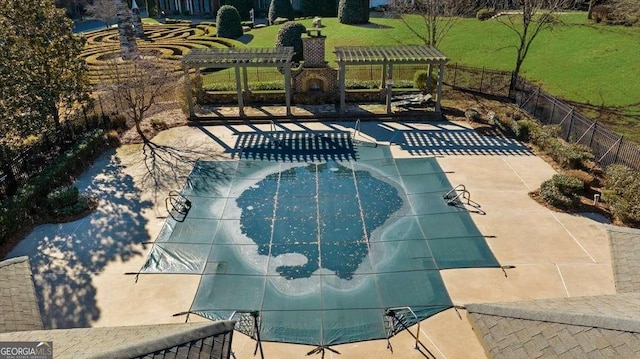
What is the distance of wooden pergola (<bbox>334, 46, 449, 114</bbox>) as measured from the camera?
24.3 meters

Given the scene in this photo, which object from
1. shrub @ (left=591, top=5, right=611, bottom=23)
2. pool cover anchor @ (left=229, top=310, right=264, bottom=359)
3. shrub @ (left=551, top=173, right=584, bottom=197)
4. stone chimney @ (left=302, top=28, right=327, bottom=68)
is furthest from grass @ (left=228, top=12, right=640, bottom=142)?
pool cover anchor @ (left=229, top=310, right=264, bottom=359)

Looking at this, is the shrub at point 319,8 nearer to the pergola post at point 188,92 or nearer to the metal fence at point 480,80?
the metal fence at point 480,80

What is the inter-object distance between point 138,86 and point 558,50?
30208mm

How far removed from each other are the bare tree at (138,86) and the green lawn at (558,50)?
42.1ft

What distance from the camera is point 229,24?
44719 millimetres

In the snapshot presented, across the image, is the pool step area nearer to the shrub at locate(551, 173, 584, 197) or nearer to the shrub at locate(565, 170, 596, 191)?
the shrub at locate(551, 173, 584, 197)

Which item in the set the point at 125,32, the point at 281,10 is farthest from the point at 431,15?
the point at 125,32

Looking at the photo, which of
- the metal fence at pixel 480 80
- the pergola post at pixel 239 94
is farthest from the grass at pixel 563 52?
the pergola post at pixel 239 94

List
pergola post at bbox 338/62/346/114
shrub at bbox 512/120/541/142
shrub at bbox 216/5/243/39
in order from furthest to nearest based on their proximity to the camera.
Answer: shrub at bbox 216/5/243/39
pergola post at bbox 338/62/346/114
shrub at bbox 512/120/541/142

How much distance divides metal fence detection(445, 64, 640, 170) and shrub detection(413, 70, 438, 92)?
2625 millimetres

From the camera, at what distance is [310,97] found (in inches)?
1070

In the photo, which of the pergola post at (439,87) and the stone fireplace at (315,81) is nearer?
the pergola post at (439,87)

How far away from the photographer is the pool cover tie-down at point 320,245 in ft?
39.1

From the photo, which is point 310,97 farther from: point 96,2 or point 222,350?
point 96,2
